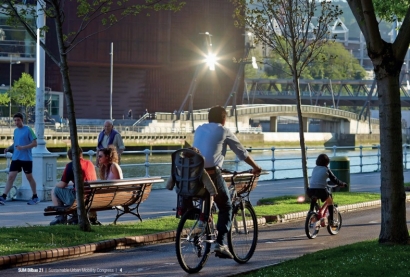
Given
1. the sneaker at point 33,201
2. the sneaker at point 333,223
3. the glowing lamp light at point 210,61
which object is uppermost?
the glowing lamp light at point 210,61

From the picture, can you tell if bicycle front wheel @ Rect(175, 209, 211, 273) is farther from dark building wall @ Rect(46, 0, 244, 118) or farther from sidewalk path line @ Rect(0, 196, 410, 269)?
dark building wall @ Rect(46, 0, 244, 118)

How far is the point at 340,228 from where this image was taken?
16453 mm

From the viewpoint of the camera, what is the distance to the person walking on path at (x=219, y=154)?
10.9 metres

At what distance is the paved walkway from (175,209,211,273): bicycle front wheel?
2.04 metres

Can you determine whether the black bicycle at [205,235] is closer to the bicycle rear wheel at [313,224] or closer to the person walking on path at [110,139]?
the bicycle rear wheel at [313,224]

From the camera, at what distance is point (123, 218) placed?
17.1m

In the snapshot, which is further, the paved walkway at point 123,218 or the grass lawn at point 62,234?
the grass lawn at point 62,234

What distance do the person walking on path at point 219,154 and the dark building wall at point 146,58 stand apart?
303ft

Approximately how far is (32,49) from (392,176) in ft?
291

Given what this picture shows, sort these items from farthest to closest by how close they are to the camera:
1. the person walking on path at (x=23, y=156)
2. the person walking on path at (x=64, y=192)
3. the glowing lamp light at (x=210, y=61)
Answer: the glowing lamp light at (x=210, y=61), the person walking on path at (x=23, y=156), the person walking on path at (x=64, y=192)

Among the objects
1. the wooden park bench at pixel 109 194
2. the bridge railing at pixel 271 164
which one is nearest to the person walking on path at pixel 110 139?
the bridge railing at pixel 271 164

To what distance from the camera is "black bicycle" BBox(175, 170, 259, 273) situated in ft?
34.4

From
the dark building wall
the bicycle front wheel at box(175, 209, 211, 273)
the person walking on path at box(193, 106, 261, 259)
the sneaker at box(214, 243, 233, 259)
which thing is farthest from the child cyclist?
the dark building wall

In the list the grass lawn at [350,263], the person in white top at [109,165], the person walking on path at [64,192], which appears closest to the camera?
the grass lawn at [350,263]
